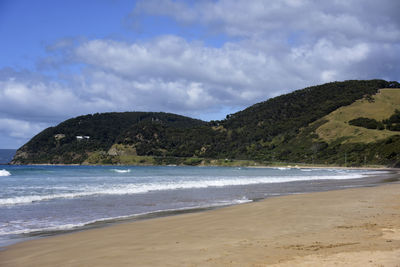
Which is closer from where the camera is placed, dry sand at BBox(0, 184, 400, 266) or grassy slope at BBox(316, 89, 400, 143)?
dry sand at BBox(0, 184, 400, 266)

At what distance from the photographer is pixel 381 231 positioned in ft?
31.9

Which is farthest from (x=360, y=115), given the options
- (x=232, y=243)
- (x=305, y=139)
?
(x=232, y=243)

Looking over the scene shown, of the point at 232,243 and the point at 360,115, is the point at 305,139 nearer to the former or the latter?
the point at 360,115

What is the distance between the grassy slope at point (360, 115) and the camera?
135 metres

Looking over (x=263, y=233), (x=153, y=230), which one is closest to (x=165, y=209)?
(x=153, y=230)

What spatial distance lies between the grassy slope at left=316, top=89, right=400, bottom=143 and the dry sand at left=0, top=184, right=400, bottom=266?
12969cm

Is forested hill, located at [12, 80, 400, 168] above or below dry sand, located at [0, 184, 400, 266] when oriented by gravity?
above

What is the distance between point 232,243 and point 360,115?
160 meters

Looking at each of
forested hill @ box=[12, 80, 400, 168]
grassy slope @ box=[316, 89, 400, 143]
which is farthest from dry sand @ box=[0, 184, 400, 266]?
grassy slope @ box=[316, 89, 400, 143]

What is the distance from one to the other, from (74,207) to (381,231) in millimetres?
12954

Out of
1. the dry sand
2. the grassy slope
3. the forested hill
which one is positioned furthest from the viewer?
the grassy slope

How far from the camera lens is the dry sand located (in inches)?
288

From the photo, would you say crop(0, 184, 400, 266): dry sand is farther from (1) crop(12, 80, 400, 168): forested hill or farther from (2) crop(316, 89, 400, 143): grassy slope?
(2) crop(316, 89, 400, 143): grassy slope

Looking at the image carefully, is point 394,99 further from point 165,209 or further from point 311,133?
point 165,209
